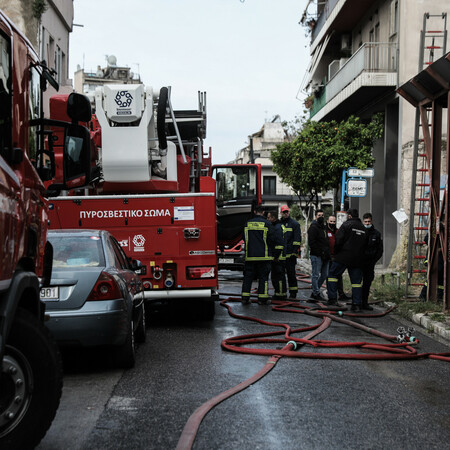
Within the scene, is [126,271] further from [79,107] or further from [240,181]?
[240,181]

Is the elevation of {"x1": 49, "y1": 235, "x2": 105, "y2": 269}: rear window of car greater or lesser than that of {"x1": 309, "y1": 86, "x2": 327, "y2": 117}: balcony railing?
lesser

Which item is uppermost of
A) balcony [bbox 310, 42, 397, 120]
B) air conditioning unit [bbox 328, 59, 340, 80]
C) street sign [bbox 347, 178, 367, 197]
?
air conditioning unit [bbox 328, 59, 340, 80]

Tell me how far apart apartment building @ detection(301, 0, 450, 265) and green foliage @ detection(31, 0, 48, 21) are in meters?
10.3

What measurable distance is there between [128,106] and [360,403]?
6112 millimetres

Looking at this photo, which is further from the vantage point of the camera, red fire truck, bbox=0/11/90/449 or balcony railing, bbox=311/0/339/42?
balcony railing, bbox=311/0/339/42

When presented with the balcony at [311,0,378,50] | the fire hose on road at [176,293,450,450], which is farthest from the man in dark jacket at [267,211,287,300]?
the balcony at [311,0,378,50]

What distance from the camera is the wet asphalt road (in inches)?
196

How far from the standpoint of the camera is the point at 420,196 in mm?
17672

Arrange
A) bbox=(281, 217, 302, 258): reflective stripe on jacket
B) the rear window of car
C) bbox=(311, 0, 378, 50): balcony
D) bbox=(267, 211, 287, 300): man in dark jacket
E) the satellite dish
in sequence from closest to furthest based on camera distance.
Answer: the rear window of car → bbox=(267, 211, 287, 300): man in dark jacket → bbox=(281, 217, 302, 258): reflective stripe on jacket → bbox=(311, 0, 378, 50): balcony → the satellite dish

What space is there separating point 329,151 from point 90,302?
19.0m

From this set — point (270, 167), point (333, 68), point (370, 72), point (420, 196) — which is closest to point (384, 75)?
point (370, 72)

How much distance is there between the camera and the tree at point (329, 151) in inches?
960

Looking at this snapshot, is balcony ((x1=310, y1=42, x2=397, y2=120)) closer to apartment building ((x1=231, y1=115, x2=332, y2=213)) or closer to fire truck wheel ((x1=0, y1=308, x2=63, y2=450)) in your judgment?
fire truck wheel ((x1=0, y1=308, x2=63, y2=450))

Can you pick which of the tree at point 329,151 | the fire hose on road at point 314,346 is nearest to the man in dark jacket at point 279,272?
the fire hose on road at point 314,346
